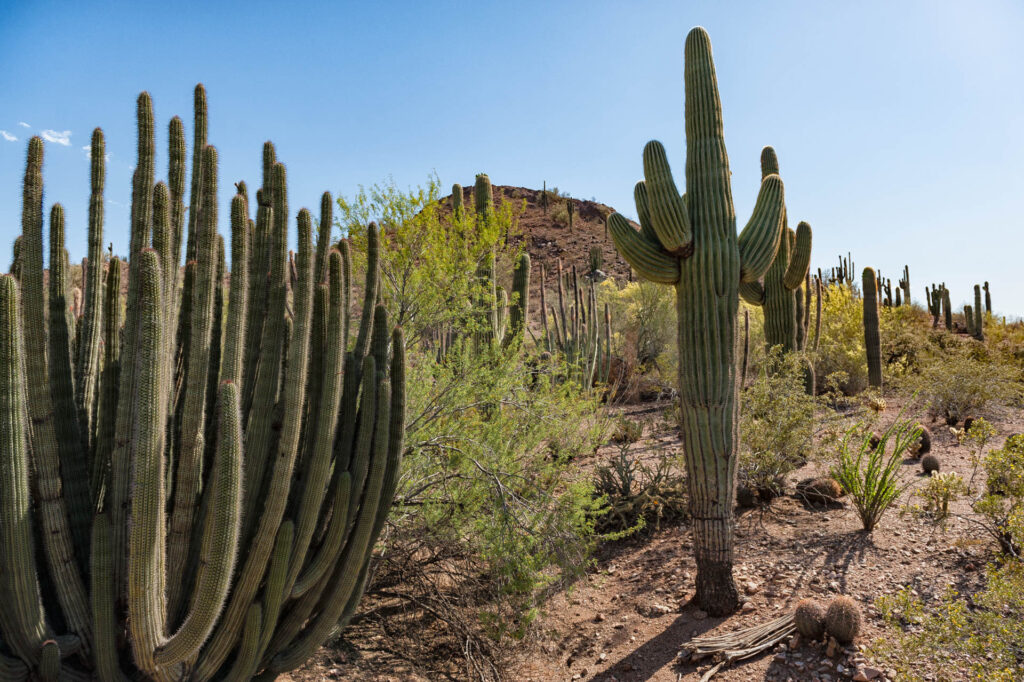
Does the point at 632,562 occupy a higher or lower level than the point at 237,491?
lower

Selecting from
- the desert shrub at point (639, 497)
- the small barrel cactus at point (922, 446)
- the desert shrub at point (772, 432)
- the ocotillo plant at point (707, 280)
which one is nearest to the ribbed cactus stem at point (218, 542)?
the ocotillo plant at point (707, 280)

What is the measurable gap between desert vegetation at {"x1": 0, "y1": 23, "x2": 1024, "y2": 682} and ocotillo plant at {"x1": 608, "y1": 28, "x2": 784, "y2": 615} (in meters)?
0.02

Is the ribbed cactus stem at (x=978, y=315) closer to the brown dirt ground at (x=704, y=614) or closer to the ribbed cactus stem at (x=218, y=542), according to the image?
the brown dirt ground at (x=704, y=614)

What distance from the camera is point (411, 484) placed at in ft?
19.1

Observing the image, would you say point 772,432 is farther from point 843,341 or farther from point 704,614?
point 843,341

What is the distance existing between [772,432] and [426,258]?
481cm

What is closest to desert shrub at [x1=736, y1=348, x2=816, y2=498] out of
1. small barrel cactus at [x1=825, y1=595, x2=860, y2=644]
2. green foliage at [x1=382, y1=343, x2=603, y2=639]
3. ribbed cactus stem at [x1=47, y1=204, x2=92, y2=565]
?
green foliage at [x1=382, y1=343, x2=603, y2=639]

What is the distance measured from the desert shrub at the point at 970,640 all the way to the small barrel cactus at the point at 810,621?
22.1 inches

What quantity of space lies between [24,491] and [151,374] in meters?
0.74

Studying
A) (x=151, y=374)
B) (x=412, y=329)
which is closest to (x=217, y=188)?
(x=151, y=374)

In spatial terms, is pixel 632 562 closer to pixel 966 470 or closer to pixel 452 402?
pixel 452 402

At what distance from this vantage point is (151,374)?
270cm

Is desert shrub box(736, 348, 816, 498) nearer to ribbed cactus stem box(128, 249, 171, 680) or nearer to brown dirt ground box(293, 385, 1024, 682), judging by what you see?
brown dirt ground box(293, 385, 1024, 682)

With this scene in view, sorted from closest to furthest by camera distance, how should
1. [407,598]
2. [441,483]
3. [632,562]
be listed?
[407,598] → [441,483] → [632,562]
